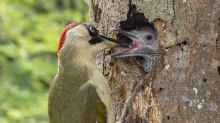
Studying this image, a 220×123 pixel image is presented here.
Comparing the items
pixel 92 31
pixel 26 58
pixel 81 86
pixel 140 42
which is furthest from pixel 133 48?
pixel 26 58

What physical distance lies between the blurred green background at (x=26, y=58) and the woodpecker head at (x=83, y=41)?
2.76 metres

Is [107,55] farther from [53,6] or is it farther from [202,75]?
→ [53,6]

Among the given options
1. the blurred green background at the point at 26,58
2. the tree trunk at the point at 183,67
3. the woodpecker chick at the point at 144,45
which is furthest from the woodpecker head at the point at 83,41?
the blurred green background at the point at 26,58

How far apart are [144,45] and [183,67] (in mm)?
375

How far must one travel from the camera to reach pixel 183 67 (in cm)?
348

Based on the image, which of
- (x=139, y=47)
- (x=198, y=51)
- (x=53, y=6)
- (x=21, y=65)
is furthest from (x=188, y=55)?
(x=53, y=6)

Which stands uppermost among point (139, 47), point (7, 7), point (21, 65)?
point (139, 47)

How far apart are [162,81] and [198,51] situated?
0.26 meters

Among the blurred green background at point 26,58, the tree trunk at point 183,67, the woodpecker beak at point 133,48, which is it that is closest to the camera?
the tree trunk at point 183,67

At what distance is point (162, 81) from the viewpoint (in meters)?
3.55

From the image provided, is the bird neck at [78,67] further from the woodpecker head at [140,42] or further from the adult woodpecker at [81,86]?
the woodpecker head at [140,42]

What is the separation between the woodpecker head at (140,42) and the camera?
3.69 m

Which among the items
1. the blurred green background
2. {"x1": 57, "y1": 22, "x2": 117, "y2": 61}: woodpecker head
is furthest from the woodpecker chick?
the blurred green background

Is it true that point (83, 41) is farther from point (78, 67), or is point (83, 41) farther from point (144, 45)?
point (144, 45)
